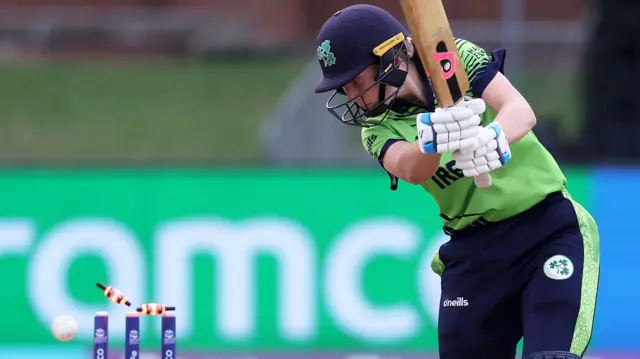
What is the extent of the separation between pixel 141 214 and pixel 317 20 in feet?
36.6

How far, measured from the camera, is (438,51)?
411 cm

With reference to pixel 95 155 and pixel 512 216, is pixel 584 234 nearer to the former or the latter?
pixel 512 216

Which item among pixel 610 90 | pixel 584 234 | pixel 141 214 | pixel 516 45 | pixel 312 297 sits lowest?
pixel 584 234

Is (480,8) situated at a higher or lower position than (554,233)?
higher

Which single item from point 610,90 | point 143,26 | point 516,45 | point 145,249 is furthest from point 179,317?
point 143,26

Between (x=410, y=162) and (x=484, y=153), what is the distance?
386 mm

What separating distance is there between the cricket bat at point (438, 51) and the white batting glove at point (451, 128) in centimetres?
15

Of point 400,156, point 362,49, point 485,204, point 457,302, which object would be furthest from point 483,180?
point 457,302

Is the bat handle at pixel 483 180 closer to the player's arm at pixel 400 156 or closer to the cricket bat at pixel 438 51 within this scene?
the cricket bat at pixel 438 51

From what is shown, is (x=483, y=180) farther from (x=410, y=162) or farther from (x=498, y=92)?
(x=498, y=92)

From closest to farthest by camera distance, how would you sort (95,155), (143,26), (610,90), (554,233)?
1. (554,233)
2. (610,90)
3. (95,155)
4. (143,26)

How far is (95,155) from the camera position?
1370cm

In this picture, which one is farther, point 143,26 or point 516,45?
point 143,26

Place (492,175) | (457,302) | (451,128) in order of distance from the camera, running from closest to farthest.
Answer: (451,128), (492,175), (457,302)
